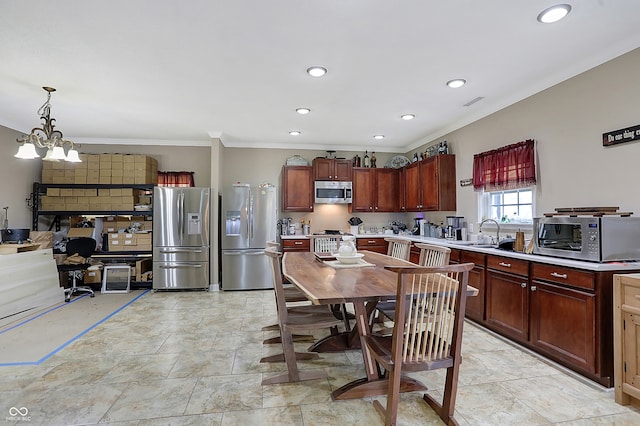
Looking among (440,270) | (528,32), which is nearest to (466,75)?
(528,32)

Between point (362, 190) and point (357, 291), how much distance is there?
14.2ft

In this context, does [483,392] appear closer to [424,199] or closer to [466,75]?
[466,75]

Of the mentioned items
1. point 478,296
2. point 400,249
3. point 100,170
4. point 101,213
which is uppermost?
point 100,170

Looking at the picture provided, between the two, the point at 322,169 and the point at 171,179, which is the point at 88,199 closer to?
the point at 171,179

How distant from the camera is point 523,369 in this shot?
261cm

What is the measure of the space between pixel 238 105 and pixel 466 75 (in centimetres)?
262

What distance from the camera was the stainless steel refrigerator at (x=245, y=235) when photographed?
5.43 metres

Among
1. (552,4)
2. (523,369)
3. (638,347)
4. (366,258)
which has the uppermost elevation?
(552,4)

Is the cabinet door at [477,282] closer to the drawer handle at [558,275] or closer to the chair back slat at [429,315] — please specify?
the drawer handle at [558,275]

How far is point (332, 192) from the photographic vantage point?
5961 mm

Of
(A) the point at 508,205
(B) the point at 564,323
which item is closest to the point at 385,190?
(A) the point at 508,205

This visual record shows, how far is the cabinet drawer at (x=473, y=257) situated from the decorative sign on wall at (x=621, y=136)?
4.70 feet

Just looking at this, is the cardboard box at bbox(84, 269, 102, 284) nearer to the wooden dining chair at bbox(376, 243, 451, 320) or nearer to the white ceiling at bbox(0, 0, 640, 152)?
the white ceiling at bbox(0, 0, 640, 152)

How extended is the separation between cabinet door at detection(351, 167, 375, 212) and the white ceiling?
154 centimetres
